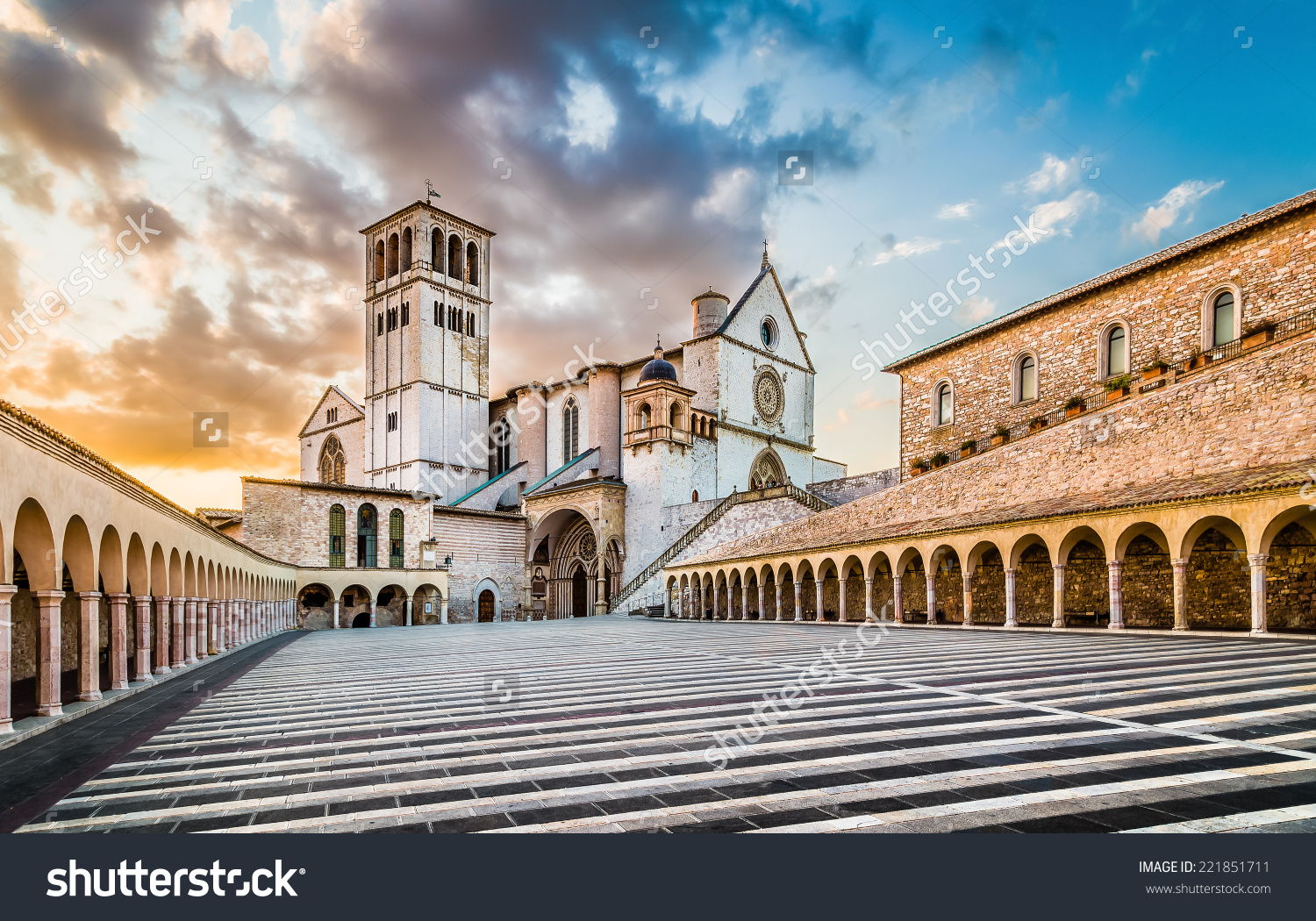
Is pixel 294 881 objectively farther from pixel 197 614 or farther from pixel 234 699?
pixel 197 614

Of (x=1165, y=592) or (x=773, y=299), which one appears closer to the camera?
(x=1165, y=592)

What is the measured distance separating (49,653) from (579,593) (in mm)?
43579

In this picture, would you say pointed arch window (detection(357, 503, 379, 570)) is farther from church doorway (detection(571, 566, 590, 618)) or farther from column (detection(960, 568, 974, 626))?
column (detection(960, 568, 974, 626))

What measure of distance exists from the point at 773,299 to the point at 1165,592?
3717cm

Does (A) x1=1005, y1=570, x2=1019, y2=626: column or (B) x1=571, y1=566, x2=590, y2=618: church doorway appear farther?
(B) x1=571, y1=566, x2=590, y2=618: church doorway

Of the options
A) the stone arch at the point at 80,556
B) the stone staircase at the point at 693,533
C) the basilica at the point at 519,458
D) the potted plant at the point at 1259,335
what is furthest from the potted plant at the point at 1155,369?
the stone arch at the point at 80,556

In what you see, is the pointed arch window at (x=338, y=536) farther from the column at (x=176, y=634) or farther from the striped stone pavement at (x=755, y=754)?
the striped stone pavement at (x=755, y=754)

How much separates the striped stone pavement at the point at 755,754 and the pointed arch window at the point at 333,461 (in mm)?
56775

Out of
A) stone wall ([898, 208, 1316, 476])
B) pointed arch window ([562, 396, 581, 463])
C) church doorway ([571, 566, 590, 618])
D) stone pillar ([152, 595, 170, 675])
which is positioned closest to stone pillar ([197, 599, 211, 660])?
stone pillar ([152, 595, 170, 675])

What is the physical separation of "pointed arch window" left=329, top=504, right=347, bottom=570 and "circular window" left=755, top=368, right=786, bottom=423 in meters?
25.0

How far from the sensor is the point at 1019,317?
2894 cm

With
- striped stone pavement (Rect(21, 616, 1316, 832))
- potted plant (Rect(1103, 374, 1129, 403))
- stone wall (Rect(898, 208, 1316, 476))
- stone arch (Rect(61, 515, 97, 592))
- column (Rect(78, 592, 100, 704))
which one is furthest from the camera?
potted plant (Rect(1103, 374, 1129, 403))

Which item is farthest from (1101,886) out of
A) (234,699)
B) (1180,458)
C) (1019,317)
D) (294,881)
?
(1019,317)

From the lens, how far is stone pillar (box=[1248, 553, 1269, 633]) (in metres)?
14.7
